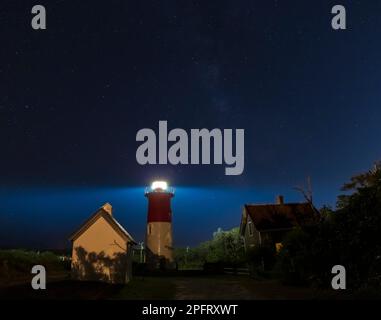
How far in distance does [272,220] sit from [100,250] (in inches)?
948

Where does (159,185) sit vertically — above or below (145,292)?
above

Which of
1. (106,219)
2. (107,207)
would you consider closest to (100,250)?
(106,219)

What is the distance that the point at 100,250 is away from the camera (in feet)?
91.4

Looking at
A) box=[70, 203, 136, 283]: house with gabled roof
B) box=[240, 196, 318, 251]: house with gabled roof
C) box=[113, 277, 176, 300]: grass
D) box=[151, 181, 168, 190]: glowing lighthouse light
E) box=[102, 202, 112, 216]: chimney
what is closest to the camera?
box=[113, 277, 176, 300]: grass

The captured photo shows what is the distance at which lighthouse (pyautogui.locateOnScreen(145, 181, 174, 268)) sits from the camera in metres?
45.8

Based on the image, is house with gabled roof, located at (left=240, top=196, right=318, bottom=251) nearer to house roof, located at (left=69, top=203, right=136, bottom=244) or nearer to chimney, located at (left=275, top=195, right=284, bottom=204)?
chimney, located at (left=275, top=195, right=284, bottom=204)

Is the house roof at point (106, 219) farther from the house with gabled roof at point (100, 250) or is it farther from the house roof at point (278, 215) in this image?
the house roof at point (278, 215)

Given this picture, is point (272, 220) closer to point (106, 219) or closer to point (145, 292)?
point (106, 219)

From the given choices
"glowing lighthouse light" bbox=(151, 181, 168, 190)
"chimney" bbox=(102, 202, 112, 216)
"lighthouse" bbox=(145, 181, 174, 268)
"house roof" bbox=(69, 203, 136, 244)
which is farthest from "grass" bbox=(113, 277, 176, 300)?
"glowing lighthouse light" bbox=(151, 181, 168, 190)

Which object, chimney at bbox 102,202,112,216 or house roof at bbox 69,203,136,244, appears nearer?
Answer: house roof at bbox 69,203,136,244

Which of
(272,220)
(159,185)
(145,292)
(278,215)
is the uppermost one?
(159,185)

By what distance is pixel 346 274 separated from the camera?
19000mm
